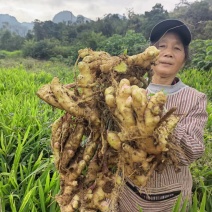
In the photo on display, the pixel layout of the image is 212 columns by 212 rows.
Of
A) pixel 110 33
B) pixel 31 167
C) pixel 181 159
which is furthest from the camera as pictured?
pixel 110 33

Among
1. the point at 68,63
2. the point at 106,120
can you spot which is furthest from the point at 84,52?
the point at 68,63

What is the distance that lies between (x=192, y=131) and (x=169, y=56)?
425mm

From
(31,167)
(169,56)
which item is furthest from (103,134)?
(31,167)

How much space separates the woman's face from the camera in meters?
1.31

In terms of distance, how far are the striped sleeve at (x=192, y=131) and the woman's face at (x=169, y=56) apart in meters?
0.18

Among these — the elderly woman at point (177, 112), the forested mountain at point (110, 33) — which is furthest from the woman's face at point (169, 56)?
the forested mountain at point (110, 33)

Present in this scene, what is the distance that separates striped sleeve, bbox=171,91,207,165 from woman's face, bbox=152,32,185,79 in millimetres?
182

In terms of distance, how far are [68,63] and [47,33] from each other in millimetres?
10164

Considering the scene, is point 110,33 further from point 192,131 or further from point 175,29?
point 192,131

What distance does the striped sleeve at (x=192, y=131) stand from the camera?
3.24 ft

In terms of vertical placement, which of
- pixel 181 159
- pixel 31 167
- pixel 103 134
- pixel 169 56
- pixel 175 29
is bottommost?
pixel 31 167

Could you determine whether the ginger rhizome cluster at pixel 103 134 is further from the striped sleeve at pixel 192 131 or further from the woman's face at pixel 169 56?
the woman's face at pixel 169 56

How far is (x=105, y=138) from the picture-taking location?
2.98ft

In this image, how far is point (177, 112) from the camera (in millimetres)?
1224
